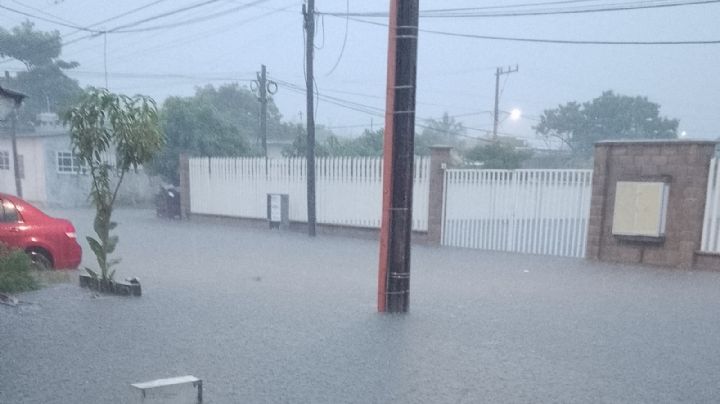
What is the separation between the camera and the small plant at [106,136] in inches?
289

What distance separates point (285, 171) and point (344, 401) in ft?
44.1

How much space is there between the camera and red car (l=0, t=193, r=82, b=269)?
28.0ft

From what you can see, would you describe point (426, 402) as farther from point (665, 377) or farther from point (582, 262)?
point (582, 262)

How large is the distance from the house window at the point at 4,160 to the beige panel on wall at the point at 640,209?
95.2 feet

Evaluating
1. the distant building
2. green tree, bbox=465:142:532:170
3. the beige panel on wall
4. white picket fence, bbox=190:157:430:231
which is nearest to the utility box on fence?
white picket fence, bbox=190:157:430:231

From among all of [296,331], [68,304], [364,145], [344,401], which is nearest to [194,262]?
[68,304]

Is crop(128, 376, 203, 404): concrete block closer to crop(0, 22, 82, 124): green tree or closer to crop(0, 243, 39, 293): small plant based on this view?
crop(0, 243, 39, 293): small plant

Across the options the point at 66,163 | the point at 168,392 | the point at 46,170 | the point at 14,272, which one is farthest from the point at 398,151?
the point at 46,170

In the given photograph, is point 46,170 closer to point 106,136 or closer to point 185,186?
point 185,186

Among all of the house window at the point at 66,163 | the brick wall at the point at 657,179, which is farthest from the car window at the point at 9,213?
the house window at the point at 66,163

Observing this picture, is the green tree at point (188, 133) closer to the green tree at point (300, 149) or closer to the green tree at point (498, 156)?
the green tree at point (300, 149)

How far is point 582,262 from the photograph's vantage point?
1088 cm

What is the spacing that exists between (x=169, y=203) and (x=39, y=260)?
12639 mm

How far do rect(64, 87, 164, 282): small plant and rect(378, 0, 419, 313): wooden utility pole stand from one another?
3.46 meters
